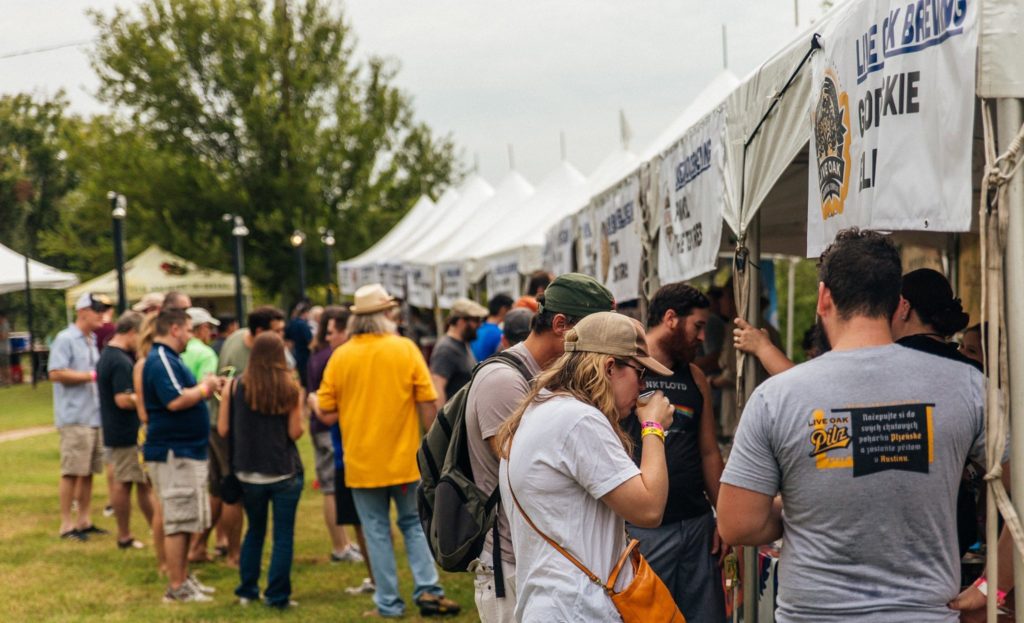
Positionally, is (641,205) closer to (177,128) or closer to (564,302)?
(564,302)

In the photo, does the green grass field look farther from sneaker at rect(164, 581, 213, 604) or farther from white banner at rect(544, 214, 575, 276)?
white banner at rect(544, 214, 575, 276)

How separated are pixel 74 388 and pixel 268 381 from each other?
3.85 meters

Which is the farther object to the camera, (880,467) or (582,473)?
(582,473)

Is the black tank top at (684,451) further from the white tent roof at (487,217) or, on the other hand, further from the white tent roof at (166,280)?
the white tent roof at (166,280)

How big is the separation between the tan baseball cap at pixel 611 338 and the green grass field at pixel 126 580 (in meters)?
4.47

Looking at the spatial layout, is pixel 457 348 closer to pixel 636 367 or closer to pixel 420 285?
pixel 636 367

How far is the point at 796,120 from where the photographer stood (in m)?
4.06

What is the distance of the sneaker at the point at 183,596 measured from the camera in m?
8.09

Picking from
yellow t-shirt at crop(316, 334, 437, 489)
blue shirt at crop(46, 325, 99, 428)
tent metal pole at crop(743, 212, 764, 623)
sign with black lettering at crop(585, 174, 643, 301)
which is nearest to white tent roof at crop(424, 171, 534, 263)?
blue shirt at crop(46, 325, 99, 428)

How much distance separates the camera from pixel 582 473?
10.4 ft

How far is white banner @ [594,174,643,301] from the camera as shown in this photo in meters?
7.36

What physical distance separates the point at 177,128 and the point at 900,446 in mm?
34226

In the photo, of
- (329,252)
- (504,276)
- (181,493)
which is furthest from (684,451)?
(329,252)

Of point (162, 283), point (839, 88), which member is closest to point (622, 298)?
point (839, 88)
